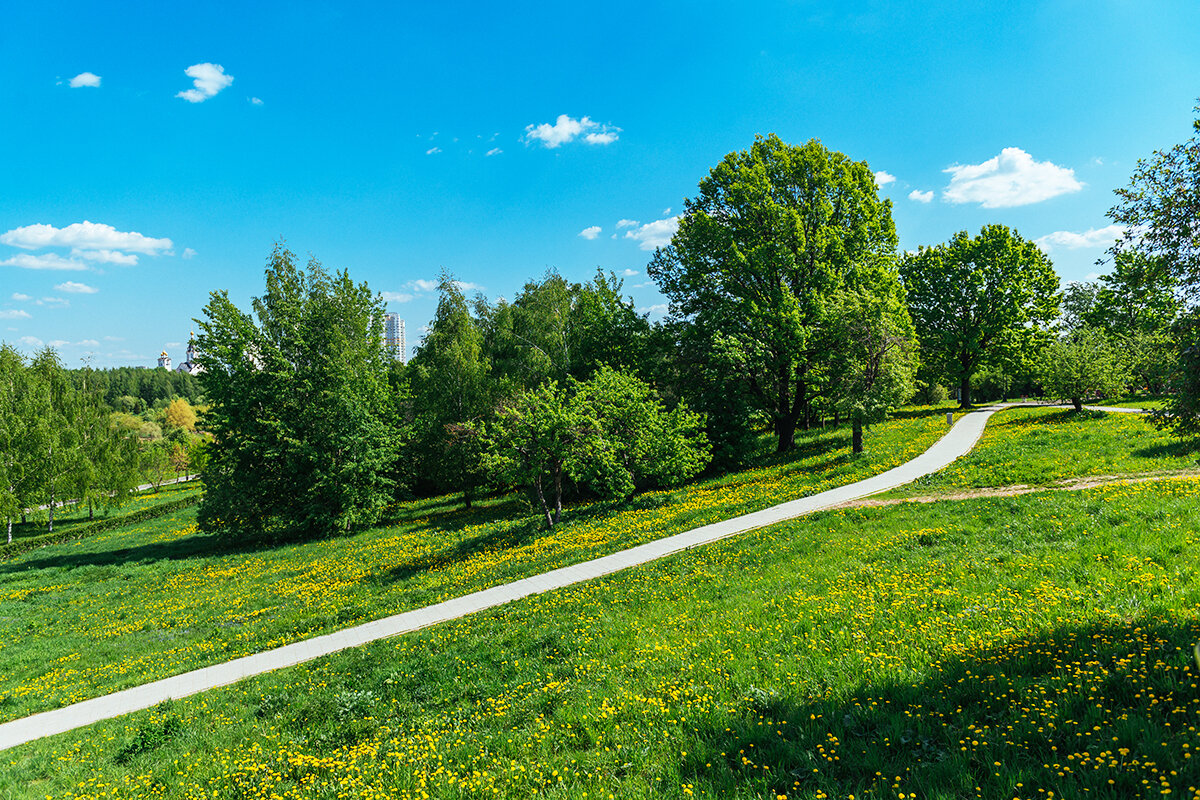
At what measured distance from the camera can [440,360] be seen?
→ 37906mm

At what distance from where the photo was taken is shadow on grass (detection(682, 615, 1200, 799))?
14.9ft

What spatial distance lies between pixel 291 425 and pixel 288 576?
1344cm

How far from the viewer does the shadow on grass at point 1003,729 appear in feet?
14.9

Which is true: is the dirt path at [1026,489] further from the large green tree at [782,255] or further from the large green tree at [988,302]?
the large green tree at [988,302]

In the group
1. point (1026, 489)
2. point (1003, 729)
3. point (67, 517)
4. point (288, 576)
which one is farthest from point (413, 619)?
point (67, 517)

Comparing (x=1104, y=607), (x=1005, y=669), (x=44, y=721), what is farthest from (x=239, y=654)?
(x=1104, y=607)

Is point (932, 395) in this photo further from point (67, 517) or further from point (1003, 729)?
point (67, 517)

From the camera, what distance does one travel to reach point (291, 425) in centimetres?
3331

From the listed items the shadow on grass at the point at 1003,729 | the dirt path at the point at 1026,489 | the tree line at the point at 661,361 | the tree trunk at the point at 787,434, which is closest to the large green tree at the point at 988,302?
the tree line at the point at 661,361

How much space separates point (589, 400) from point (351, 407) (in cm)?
1643

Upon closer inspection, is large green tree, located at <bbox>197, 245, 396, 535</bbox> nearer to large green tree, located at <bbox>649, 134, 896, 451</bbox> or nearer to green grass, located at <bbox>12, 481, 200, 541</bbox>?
large green tree, located at <bbox>649, 134, 896, 451</bbox>

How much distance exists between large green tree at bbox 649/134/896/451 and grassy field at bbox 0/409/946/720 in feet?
17.1

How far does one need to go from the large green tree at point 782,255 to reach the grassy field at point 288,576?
205 inches

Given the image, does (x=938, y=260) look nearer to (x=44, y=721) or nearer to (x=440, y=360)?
(x=440, y=360)
